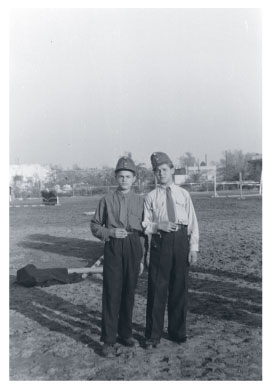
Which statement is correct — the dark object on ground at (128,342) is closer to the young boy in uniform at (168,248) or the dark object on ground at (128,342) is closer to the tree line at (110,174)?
the young boy in uniform at (168,248)

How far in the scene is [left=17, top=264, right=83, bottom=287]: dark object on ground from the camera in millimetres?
6285

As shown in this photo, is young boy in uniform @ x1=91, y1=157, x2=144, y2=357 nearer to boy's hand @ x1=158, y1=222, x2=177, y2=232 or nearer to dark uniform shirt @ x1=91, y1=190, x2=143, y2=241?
dark uniform shirt @ x1=91, y1=190, x2=143, y2=241

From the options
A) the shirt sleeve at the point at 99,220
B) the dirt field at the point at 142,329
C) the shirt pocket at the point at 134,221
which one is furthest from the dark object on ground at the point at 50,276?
the shirt pocket at the point at 134,221

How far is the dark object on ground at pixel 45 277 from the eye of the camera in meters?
6.29

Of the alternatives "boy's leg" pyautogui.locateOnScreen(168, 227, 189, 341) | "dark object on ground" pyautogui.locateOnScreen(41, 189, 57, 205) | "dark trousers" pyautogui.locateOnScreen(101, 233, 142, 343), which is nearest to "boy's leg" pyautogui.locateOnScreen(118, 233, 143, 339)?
"dark trousers" pyautogui.locateOnScreen(101, 233, 142, 343)

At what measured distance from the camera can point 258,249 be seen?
27.2 feet

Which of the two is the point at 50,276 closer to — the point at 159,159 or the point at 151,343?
the point at 151,343

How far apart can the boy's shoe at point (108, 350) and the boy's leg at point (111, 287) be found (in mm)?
35

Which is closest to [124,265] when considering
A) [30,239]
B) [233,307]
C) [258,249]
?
[233,307]

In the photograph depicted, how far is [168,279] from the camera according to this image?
12.6 ft

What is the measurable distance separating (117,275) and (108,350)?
65cm

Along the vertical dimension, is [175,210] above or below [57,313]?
above

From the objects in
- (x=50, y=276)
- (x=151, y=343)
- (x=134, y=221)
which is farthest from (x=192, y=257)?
(x=50, y=276)

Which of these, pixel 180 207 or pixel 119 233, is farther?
pixel 180 207
